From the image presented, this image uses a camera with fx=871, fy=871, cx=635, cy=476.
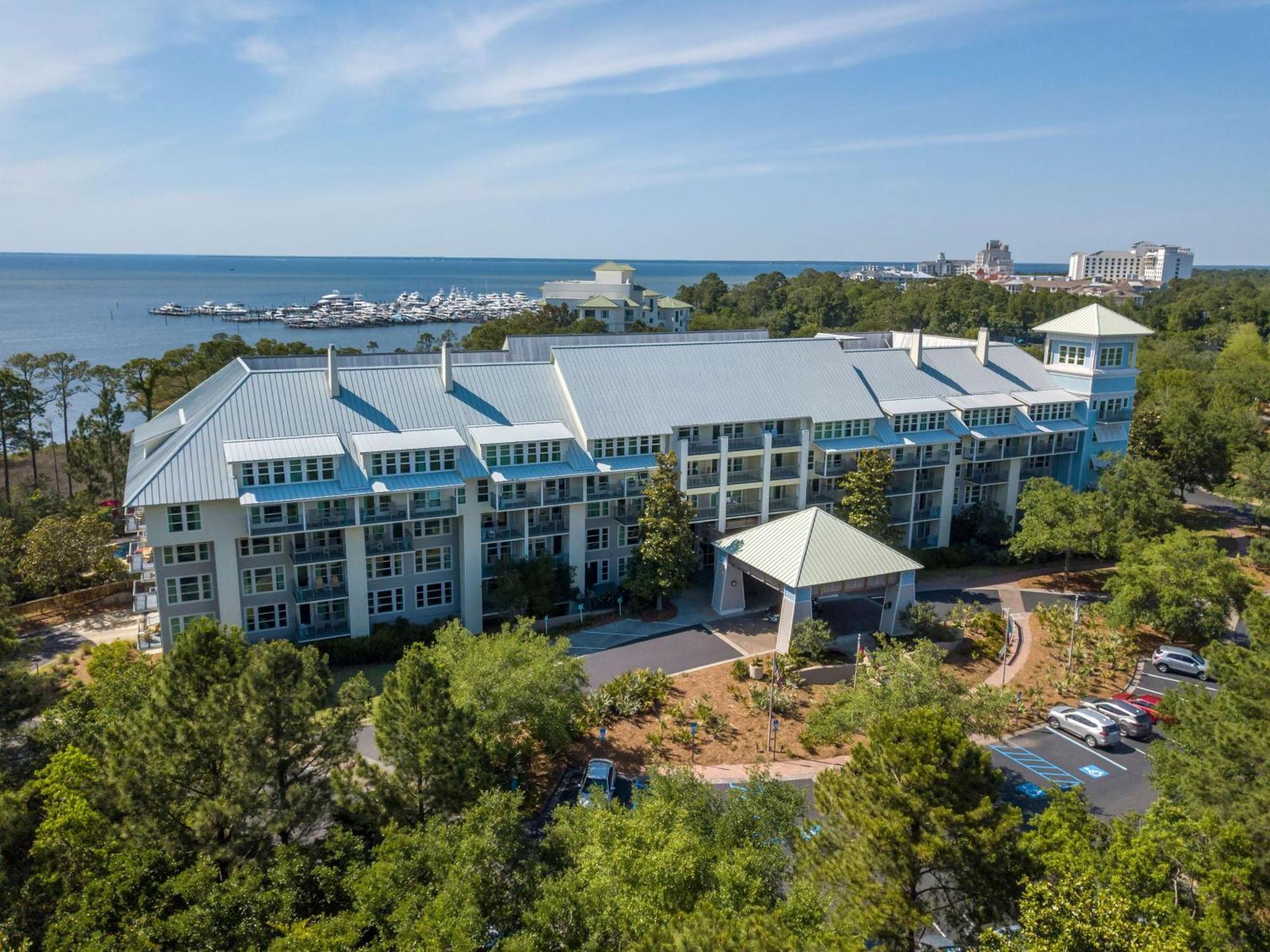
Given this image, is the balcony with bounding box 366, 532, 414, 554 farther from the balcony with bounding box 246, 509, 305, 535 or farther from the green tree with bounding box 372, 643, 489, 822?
the green tree with bounding box 372, 643, 489, 822

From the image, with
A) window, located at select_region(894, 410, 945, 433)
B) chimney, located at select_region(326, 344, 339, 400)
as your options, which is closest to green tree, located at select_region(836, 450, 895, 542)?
window, located at select_region(894, 410, 945, 433)

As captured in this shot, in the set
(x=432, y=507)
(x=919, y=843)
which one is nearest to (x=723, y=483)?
(x=432, y=507)

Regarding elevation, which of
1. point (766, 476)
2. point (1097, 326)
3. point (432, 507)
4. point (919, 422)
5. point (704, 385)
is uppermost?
point (1097, 326)

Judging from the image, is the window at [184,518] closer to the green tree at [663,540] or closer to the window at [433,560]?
the window at [433,560]

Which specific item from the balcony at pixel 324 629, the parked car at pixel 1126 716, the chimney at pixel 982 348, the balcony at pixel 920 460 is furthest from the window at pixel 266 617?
the chimney at pixel 982 348

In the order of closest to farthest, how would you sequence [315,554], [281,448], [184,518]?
[184,518], [281,448], [315,554]

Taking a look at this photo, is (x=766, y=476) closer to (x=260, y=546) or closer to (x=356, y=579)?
(x=356, y=579)
